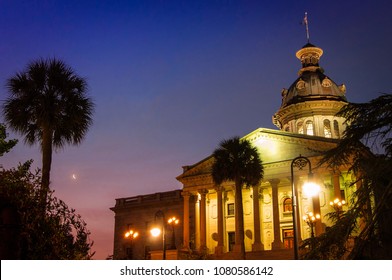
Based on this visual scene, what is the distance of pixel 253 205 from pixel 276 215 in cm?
261

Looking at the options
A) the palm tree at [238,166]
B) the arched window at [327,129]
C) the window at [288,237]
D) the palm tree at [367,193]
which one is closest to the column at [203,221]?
the window at [288,237]

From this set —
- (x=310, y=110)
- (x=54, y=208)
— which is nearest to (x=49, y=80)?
(x=54, y=208)

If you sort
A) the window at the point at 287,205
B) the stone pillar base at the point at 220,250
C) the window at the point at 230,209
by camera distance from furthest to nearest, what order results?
the window at the point at 230,209, the window at the point at 287,205, the stone pillar base at the point at 220,250

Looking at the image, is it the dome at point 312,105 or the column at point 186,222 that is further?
the dome at point 312,105

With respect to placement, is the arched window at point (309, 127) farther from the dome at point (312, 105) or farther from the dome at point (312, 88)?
the dome at point (312, 88)

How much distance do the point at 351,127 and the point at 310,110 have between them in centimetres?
5511

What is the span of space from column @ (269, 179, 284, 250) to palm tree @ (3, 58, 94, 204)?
2416 cm

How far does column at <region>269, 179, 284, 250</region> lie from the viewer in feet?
135

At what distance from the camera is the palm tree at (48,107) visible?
21297 millimetres

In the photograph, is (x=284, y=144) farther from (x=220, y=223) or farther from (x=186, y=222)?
(x=186, y=222)

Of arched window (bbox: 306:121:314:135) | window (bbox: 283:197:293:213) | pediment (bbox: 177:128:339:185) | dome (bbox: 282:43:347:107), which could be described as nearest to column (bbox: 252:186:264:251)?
pediment (bbox: 177:128:339:185)

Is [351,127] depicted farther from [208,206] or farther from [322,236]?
[208,206]

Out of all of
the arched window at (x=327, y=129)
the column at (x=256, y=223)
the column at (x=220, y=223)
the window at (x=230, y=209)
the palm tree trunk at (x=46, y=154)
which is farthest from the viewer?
the arched window at (x=327, y=129)

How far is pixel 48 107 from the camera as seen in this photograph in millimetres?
21578
